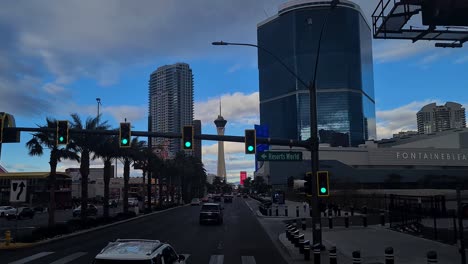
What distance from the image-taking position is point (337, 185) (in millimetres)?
103625

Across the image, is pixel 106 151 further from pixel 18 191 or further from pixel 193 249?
pixel 193 249

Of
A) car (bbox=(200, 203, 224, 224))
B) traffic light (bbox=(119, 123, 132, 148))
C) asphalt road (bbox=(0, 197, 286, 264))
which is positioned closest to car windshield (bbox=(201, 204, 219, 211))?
car (bbox=(200, 203, 224, 224))

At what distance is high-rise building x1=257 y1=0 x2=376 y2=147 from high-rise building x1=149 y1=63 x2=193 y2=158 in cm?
2964

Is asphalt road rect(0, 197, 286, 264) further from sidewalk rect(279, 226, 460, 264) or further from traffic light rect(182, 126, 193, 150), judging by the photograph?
traffic light rect(182, 126, 193, 150)

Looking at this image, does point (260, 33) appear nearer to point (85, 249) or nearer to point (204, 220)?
point (204, 220)

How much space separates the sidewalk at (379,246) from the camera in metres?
18.2

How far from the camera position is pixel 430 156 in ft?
565

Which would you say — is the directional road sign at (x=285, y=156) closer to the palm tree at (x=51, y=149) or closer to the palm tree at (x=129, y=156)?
the palm tree at (x=51, y=149)

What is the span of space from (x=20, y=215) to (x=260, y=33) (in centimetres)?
14353

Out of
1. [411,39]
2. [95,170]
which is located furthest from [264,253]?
[95,170]

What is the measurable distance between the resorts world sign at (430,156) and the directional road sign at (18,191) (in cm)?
16109

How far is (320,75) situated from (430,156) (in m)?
47.8

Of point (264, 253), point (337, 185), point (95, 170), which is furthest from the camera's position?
A: point (95, 170)

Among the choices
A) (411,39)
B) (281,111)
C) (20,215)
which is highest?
(281,111)
